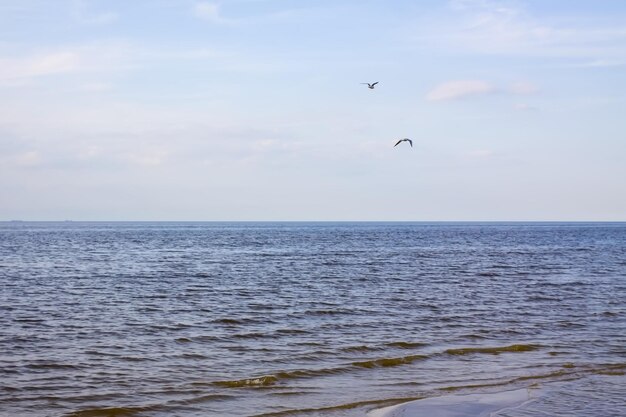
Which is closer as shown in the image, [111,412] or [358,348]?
[111,412]

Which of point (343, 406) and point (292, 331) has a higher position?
point (292, 331)

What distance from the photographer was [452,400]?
1658 cm

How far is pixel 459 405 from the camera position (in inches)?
632

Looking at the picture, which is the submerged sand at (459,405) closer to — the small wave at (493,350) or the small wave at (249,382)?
the small wave at (249,382)

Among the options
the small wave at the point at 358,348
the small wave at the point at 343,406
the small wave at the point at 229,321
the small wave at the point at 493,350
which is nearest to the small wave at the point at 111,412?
the small wave at the point at 343,406

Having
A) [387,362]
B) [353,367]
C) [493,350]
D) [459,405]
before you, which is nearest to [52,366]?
[353,367]

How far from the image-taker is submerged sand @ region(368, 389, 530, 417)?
15344mm

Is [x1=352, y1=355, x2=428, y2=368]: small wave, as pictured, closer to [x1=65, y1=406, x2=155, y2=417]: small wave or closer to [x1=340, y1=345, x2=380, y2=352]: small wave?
[x1=340, y1=345, x2=380, y2=352]: small wave

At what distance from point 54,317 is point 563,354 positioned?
18.5 m

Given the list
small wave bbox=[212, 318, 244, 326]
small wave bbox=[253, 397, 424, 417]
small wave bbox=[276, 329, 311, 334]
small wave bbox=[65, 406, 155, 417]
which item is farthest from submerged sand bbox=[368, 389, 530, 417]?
small wave bbox=[212, 318, 244, 326]

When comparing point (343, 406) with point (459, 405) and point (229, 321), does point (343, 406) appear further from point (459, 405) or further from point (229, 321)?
point (229, 321)

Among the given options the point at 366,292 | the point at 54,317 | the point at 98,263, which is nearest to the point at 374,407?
the point at 54,317

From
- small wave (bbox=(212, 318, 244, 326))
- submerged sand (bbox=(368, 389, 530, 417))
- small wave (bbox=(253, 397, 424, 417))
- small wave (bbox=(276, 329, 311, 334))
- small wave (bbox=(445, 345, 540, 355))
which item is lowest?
small wave (bbox=(253, 397, 424, 417))

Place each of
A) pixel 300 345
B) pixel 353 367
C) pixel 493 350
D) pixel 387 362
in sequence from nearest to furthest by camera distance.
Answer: pixel 353 367
pixel 387 362
pixel 493 350
pixel 300 345
